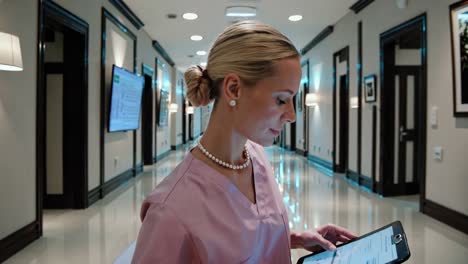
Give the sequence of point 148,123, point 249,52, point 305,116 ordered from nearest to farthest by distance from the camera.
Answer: point 249,52
point 148,123
point 305,116

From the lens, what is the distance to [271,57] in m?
0.80

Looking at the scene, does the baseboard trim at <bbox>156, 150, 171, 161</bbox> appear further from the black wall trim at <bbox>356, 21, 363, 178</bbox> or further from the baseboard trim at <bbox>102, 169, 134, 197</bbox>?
the black wall trim at <bbox>356, 21, 363, 178</bbox>

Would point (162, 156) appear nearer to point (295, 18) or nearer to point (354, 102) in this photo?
point (295, 18)

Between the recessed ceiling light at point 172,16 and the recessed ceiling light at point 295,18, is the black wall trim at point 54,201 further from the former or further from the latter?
the recessed ceiling light at point 295,18

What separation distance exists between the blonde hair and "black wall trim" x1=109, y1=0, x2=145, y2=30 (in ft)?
20.9

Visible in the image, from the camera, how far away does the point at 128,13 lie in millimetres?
7445

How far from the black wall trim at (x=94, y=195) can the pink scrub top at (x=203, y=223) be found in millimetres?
5084

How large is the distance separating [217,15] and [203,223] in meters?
7.53

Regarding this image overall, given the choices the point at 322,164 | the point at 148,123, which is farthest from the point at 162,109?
the point at 322,164

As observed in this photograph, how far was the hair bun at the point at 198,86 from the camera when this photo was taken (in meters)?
0.90

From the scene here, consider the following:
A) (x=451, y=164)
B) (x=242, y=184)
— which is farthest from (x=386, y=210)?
(x=242, y=184)

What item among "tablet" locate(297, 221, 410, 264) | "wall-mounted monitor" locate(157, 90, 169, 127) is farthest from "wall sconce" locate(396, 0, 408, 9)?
"wall-mounted monitor" locate(157, 90, 169, 127)

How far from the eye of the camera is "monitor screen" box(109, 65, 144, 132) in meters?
6.22

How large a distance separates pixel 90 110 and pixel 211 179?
5162 millimetres
